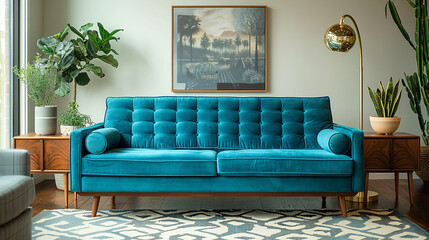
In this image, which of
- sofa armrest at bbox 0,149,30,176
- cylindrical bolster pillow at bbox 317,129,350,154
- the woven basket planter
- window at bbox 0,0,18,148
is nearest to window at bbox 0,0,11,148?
window at bbox 0,0,18,148

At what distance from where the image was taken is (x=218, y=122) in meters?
3.76

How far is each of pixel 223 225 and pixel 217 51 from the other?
2.15 m

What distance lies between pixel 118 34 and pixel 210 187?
2.24 meters

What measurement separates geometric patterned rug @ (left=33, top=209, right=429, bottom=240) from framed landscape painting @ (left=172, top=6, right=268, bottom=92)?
1.65 metres

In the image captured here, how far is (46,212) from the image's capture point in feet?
10.8

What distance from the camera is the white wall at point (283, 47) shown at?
15.1 feet

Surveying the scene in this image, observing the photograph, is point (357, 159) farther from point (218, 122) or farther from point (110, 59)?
point (110, 59)

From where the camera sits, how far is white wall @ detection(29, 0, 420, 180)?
15.1 ft

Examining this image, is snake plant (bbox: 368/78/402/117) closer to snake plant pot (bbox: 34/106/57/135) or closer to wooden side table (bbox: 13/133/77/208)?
wooden side table (bbox: 13/133/77/208)

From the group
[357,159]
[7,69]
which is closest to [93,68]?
[7,69]

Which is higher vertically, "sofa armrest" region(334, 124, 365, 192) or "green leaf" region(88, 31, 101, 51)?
"green leaf" region(88, 31, 101, 51)

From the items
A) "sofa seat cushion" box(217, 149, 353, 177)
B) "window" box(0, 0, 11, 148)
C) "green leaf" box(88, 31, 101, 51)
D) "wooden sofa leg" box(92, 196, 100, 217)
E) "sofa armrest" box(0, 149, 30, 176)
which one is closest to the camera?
"sofa armrest" box(0, 149, 30, 176)

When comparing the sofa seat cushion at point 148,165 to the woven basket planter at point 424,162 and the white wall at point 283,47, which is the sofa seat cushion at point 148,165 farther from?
the woven basket planter at point 424,162

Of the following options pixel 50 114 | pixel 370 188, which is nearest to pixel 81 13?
pixel 50 114
